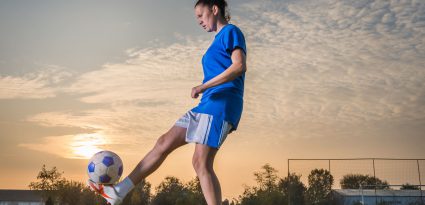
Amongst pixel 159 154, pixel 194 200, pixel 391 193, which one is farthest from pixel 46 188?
pixel 159 154

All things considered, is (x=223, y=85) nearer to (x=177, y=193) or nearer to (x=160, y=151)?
(x=160, y=151)

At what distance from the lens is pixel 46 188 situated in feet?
154

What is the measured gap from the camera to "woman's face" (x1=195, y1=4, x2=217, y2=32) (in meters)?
3.61

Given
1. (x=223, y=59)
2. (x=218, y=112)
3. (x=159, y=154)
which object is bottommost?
(x=159, y=154)

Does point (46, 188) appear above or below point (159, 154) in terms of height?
above

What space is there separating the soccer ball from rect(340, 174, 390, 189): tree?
1551 centimetres

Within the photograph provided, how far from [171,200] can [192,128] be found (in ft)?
133

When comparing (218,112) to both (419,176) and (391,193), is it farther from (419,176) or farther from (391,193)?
(391,193)

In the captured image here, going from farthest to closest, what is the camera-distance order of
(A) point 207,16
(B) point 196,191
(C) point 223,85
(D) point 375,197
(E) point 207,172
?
(B) point 196,191, (D) point 375,197, (A) point 207,16, (C) point 223,85, (E) point 207,172

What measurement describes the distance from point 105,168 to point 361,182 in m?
17.8

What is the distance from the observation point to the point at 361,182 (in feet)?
65.0

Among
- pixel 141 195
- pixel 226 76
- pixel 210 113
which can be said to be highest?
pixel 141 195

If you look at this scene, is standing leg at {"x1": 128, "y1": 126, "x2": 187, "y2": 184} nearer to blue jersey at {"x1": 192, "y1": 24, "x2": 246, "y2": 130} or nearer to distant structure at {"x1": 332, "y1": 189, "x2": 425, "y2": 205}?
blue jersey at {"x1": 192, "y1": 24, "x2": 246, "y2": 130}

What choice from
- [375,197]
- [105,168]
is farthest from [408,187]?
[105,168]
